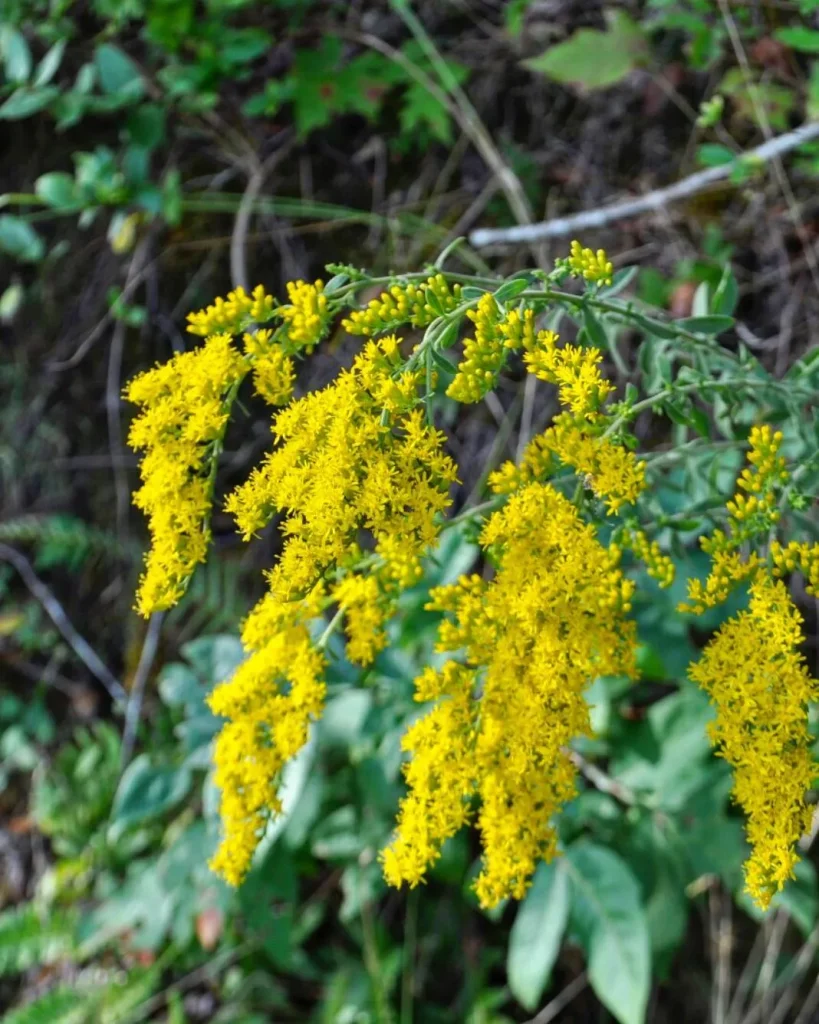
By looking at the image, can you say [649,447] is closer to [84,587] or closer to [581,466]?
[581,466]

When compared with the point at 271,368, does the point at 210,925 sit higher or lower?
lower

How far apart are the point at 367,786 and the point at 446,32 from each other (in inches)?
108

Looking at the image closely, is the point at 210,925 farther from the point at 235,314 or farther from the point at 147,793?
the point at 235,314

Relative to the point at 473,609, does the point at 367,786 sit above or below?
below

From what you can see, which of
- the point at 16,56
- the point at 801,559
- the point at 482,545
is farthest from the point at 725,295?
the point at 16,56

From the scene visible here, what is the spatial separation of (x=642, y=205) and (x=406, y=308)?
170 centimetres

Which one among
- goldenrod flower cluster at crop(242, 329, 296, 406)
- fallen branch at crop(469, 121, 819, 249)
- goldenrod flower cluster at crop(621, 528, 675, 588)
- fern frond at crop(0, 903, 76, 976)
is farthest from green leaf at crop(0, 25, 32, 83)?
fern frond at crop(0, 903, 76, 976)

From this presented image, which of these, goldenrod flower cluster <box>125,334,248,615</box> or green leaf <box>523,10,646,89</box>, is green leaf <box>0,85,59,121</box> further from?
goldenrod flower cluster <box>125,334,248,615</box>

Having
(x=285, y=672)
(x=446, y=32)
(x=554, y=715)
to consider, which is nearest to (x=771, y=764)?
(x=554, y=715)

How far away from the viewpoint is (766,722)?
1.55 metres

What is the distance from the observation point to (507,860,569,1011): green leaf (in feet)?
8.09

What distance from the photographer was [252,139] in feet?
12.5

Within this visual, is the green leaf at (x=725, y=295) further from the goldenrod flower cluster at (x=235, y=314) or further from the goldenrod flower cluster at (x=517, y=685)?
the goldenrod flower cluster at (x=235, y=314)

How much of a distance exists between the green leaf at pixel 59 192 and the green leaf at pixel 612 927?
2668 millimetres
